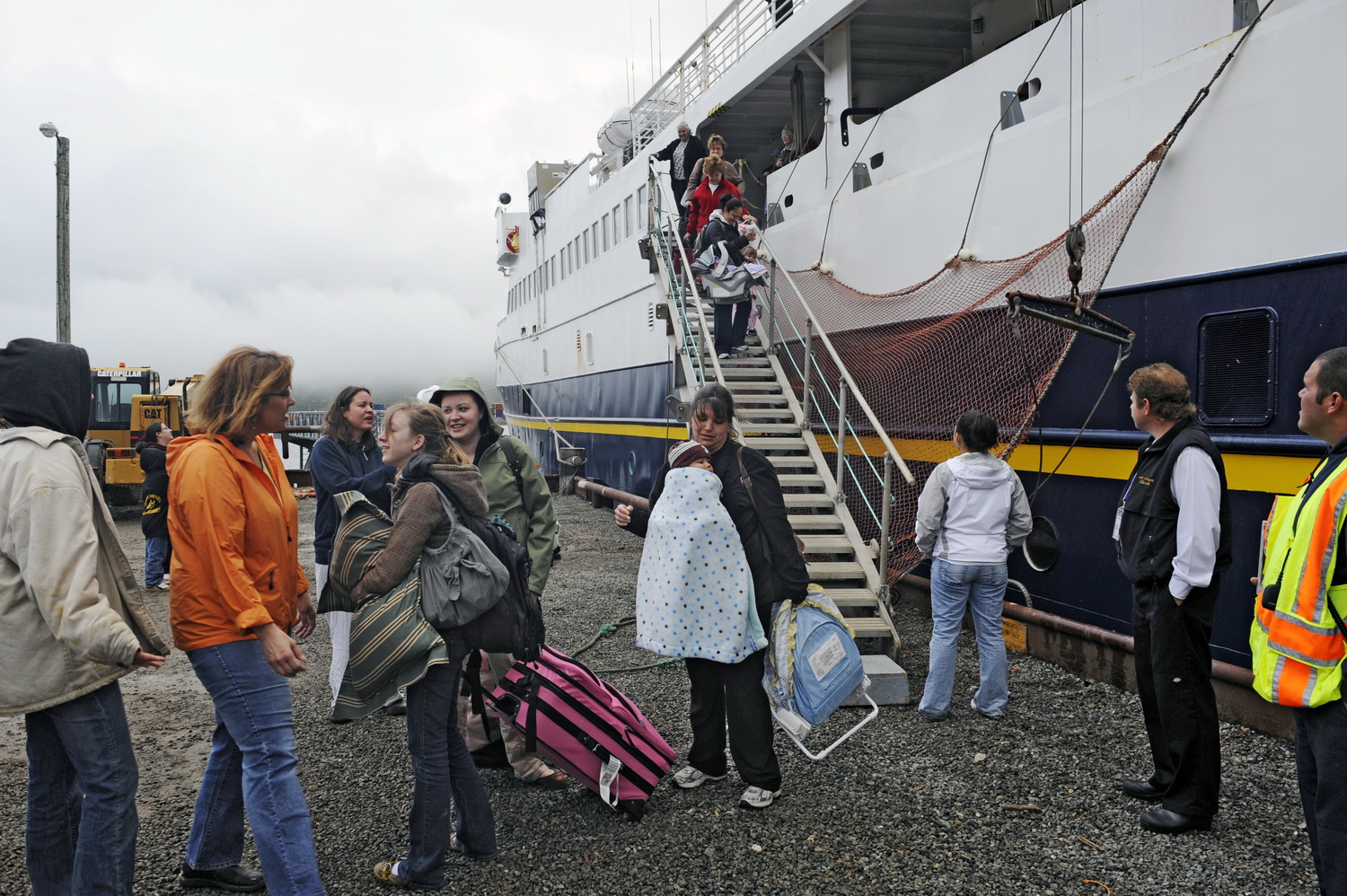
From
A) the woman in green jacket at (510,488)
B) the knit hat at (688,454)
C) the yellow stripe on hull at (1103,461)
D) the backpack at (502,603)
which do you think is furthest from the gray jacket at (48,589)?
the yellow stripe on hull at (1103,461)

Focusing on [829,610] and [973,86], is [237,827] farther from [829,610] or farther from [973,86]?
[973,86]

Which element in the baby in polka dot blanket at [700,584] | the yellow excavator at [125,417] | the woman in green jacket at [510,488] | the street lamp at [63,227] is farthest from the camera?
the yellow excavator at [125,417]

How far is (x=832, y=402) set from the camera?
773 centimetres

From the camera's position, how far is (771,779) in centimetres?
346

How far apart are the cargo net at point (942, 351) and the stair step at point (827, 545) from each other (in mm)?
289

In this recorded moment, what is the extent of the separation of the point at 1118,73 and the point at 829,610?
153 inches

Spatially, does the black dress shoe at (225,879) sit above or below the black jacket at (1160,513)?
below

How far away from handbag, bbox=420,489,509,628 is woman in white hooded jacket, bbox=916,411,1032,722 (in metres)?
2.51

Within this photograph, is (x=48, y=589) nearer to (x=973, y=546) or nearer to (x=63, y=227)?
→ (x=973, y=546)

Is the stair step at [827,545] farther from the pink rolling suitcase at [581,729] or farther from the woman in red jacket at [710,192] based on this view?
the woman in red jacket at [710,192]

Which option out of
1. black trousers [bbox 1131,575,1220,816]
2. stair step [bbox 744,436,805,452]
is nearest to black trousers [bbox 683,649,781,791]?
black trousers [bbox 1131,575,1220,816]

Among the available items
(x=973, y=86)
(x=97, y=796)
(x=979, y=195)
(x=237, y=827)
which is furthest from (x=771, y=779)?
(x=973, y=86)

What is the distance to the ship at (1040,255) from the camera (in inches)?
166

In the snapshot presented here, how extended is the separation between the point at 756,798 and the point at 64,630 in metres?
2.43
